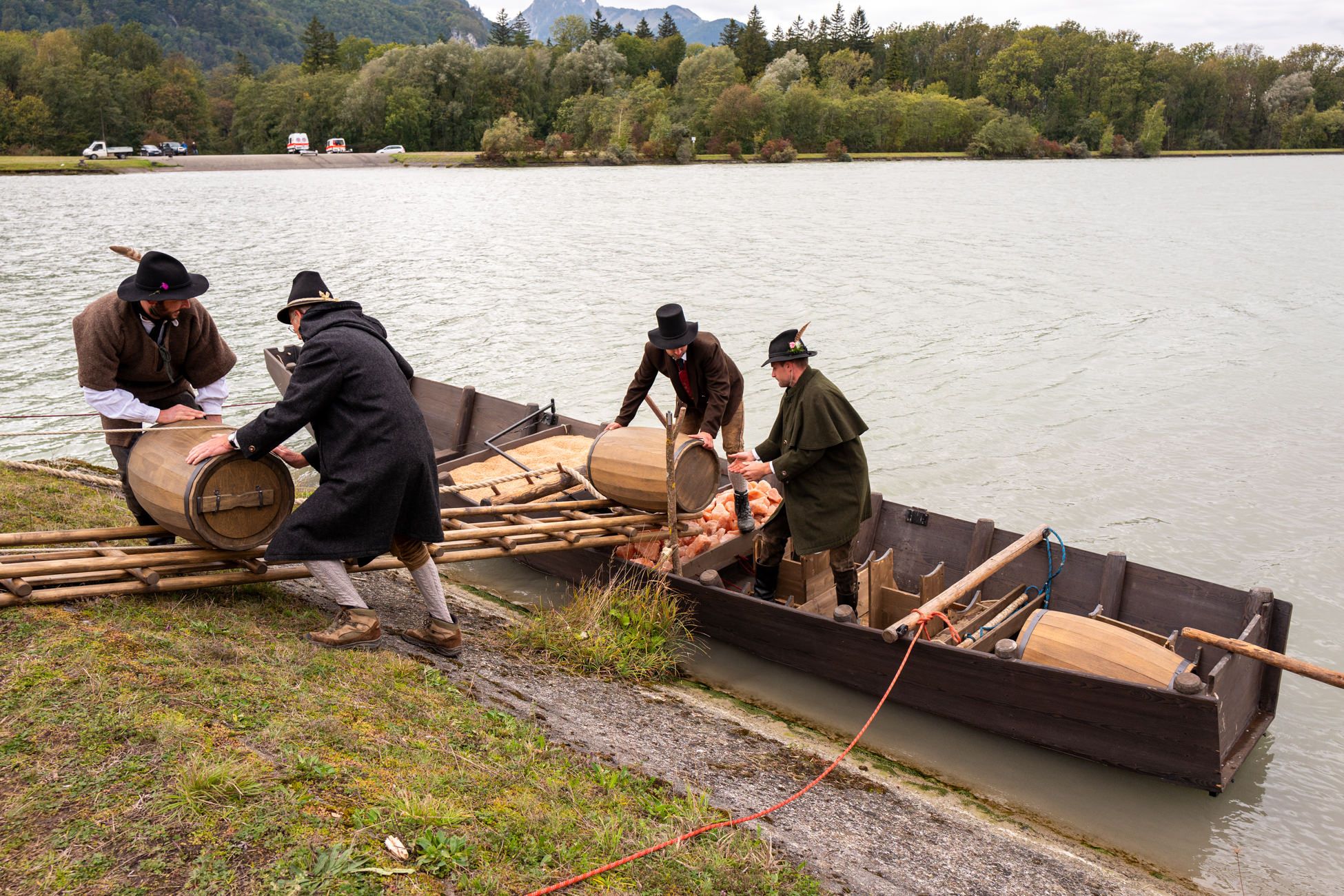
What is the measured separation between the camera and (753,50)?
14088 cm

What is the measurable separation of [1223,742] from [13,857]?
6640mm

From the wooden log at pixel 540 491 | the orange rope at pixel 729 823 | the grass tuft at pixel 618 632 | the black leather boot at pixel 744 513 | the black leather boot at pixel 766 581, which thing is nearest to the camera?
the orange rope at pixel 729 823

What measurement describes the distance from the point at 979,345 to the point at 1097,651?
17.8m

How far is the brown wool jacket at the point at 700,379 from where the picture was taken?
9.16 metres

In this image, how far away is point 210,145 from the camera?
11875 centimetres

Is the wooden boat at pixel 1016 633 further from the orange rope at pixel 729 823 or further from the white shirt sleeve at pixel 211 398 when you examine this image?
the white shirt sleeve at pixel 211 398

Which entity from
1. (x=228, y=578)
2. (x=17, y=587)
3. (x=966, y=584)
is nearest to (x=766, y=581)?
(x=966, y=584)

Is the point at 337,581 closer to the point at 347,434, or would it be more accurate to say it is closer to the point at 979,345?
the point at 347,434

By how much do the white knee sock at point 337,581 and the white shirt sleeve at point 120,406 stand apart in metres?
1.50

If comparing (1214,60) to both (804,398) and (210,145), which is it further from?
(804,398)

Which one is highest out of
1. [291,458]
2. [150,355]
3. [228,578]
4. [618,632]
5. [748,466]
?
[150,355]

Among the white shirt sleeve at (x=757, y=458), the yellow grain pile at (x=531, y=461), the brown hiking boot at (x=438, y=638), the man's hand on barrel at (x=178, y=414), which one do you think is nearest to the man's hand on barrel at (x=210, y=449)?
the man's hand on barrel at (x=178, y=414)

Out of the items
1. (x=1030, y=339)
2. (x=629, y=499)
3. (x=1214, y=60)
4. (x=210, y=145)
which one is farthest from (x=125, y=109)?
(x=1214, y=60)

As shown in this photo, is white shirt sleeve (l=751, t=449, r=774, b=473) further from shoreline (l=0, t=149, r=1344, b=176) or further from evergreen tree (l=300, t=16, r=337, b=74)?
evergreen tree (l=300, t=16, r=337, b=74)
